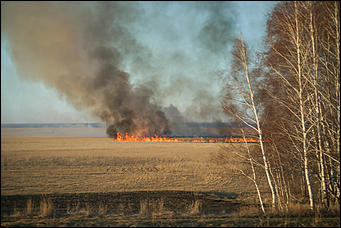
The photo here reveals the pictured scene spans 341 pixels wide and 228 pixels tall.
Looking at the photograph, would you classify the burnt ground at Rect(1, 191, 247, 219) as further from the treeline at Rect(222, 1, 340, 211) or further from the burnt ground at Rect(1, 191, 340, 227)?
the treeline at Rect(222, 1, 340, 211)

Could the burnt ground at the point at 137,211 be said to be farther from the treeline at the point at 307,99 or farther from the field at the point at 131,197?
the treeline at the point at 307,99

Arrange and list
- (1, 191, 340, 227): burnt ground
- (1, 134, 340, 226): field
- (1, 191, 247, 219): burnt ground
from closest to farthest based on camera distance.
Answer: (1, 191, 340, 227): burnt ground → (1, 134, 340, 226): field → (1, 191, 247, 219): burnt ground

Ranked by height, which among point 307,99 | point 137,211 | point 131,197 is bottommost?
point 137,211

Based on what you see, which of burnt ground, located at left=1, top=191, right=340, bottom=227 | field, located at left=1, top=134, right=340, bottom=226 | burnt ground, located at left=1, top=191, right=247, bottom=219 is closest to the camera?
burnt ground, located at left=1, top=191, right=340, bottom=227

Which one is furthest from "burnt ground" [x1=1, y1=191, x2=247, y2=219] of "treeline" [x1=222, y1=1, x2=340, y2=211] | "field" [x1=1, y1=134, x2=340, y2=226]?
"treeline" [x1=222, y1=1, x2=340, y2=211]

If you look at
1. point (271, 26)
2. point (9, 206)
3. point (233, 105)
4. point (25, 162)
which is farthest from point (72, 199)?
point (25, 162)

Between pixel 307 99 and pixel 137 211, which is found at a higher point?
pixel 307 99

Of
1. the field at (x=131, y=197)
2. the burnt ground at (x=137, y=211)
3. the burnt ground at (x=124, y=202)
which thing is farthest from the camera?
the burnt ground at (x=124, y=202)

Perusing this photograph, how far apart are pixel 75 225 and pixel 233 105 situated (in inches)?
255

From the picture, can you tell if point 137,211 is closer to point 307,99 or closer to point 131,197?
point 131,197

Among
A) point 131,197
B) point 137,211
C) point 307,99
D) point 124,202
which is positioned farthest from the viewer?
point 131,197

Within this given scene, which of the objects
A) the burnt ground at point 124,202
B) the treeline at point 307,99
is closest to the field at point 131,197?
the burnt ground at point 124,202

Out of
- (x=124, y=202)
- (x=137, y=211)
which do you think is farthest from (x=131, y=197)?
(x=137, y=211)

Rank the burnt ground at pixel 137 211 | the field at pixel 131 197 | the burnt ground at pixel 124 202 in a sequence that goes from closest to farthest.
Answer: the burnt ground at pixel 137 211 < the field at pixel 131 197 < the burnt ground at pixel 124 202
